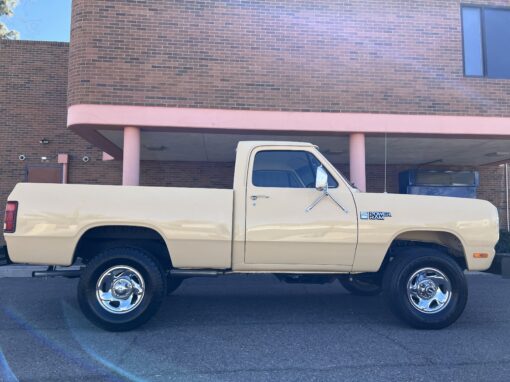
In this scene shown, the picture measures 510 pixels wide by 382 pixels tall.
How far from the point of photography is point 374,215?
15.8 ft

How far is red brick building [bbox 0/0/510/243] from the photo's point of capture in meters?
8.41

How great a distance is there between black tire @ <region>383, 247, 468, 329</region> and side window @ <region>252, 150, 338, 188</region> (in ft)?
4.13

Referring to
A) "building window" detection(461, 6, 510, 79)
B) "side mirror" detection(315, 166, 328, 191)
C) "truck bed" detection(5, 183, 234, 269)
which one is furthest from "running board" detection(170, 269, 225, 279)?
"building window" detection(461, 6, 510, 79)

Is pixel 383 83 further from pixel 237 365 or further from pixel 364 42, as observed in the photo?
pixel 237 365

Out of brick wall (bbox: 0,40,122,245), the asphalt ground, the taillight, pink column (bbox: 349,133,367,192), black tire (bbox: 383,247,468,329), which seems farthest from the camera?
brick wall (bbox: 0,40,122,245)

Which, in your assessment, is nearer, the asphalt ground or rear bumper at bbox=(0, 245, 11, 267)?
the asphalt ground

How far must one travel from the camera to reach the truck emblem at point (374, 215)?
15.8ft

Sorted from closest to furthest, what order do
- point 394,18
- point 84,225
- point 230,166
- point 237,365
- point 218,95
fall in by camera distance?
point 237,365, point 84,225, point 218,95, point 394,18, point 230,166

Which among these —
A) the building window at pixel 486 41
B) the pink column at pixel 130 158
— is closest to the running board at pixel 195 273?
the pink column at pixel 130 158

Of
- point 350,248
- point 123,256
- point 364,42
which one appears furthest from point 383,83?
point 123,256

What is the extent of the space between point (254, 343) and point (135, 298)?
1431 mm

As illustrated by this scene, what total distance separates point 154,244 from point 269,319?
1.71 meters

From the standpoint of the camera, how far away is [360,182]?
29.2 feet

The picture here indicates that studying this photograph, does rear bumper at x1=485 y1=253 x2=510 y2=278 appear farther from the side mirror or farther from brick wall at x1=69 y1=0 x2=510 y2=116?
brick wall at x1=69 y1=0 x2=510 y2=116
